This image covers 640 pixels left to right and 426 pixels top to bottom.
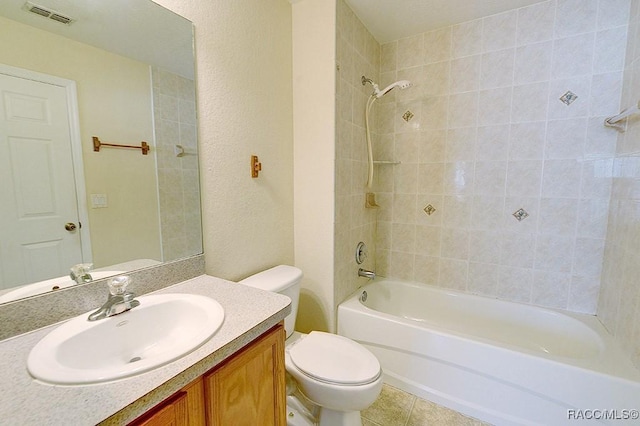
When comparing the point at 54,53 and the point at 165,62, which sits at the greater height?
the point at 165,62

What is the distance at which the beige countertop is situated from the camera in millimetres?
482

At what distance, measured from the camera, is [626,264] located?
1401mm

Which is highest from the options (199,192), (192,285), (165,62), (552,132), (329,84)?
(329,84)

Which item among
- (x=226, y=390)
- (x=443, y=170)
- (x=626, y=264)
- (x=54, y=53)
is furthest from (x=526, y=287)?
(x=54, y=53)

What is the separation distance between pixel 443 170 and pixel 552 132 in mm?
676

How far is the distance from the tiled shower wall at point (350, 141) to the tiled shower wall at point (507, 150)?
33cm

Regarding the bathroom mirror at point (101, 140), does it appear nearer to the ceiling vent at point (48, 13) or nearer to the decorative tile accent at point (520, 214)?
the ceiling vent at point (48, 13)

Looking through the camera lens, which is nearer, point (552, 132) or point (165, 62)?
point (165, 62)

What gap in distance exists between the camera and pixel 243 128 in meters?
1.45

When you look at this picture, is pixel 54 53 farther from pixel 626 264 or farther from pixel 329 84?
pixel 626 264

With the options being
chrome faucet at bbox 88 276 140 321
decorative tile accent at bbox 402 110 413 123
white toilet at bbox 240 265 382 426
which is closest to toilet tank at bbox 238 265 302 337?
white toilet at bbox 240 265 382 426

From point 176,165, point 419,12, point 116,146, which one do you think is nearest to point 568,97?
point 419,12

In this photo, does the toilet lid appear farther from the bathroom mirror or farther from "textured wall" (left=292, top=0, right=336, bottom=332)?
the bathroom mirror

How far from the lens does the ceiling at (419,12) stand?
5.64 feet
